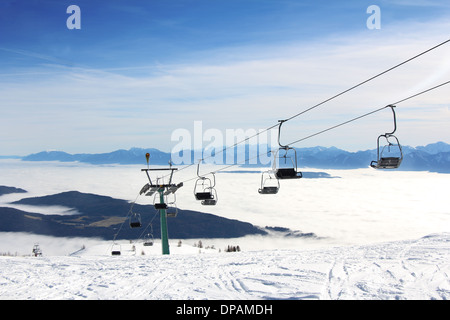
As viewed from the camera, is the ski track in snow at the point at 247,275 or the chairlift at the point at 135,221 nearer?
the ski track in snow at the point at 247,275

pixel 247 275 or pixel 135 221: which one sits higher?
pixel 135 221

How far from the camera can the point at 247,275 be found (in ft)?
63.7

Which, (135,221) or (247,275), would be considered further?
(135,221)

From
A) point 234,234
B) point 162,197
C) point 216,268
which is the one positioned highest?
point 162,197

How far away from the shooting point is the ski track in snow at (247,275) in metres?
16.2

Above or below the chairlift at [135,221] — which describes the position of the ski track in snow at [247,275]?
below

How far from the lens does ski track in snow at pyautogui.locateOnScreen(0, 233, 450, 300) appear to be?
16156mm

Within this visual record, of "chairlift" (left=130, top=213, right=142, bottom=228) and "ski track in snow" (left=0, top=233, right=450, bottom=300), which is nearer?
"ski track in snow" (left=0, top=233, right=450, bottom=300)

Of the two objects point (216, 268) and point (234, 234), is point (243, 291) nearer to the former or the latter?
point (216, 268)

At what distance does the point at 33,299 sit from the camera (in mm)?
15938

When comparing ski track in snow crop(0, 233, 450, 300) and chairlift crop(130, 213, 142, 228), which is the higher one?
chairlift crop(130, 213, 142, 228)
